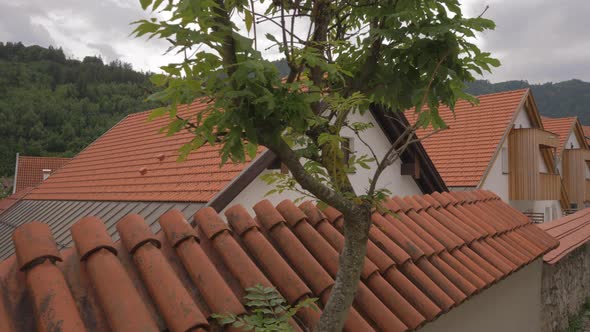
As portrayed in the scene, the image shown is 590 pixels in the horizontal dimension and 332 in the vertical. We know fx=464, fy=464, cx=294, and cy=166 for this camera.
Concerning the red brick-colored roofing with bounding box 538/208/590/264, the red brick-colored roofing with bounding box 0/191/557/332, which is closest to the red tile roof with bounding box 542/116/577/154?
the red brick-colored roofing with bounding box 538/208/590/264

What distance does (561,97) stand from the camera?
69.0 m

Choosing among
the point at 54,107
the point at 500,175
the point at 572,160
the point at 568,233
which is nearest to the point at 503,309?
the point at 568,233

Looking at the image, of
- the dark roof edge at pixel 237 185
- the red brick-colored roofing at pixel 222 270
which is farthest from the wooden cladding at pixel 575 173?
the red brick-colored roofing at pixel 222 270

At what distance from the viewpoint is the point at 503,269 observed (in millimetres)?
3834

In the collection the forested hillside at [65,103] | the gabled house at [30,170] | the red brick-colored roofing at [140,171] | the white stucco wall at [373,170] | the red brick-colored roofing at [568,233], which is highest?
the forested hillside at [65,103]

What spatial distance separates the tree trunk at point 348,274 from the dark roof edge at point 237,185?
4.40 meters

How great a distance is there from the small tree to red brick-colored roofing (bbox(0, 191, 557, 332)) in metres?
0.38

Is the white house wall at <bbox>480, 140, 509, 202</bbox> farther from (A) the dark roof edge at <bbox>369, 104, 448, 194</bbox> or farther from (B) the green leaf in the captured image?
(B) the green leaf

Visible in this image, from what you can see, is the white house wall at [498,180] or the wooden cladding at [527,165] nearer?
the white house wall at [498,180]

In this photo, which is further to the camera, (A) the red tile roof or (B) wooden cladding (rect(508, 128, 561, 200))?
(A) the red tile roof

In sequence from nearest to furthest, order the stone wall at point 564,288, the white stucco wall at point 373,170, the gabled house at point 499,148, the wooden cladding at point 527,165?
the stone wall at point 564,288 < the white stucco wall at point 373,170 < the gabled house at point 499,148 < the wooden cladding at point 527,165

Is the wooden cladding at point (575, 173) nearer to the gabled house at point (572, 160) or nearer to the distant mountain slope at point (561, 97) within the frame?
the gabled house at point (572, 160)

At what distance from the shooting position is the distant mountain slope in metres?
62.3

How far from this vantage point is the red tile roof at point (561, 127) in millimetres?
25131
